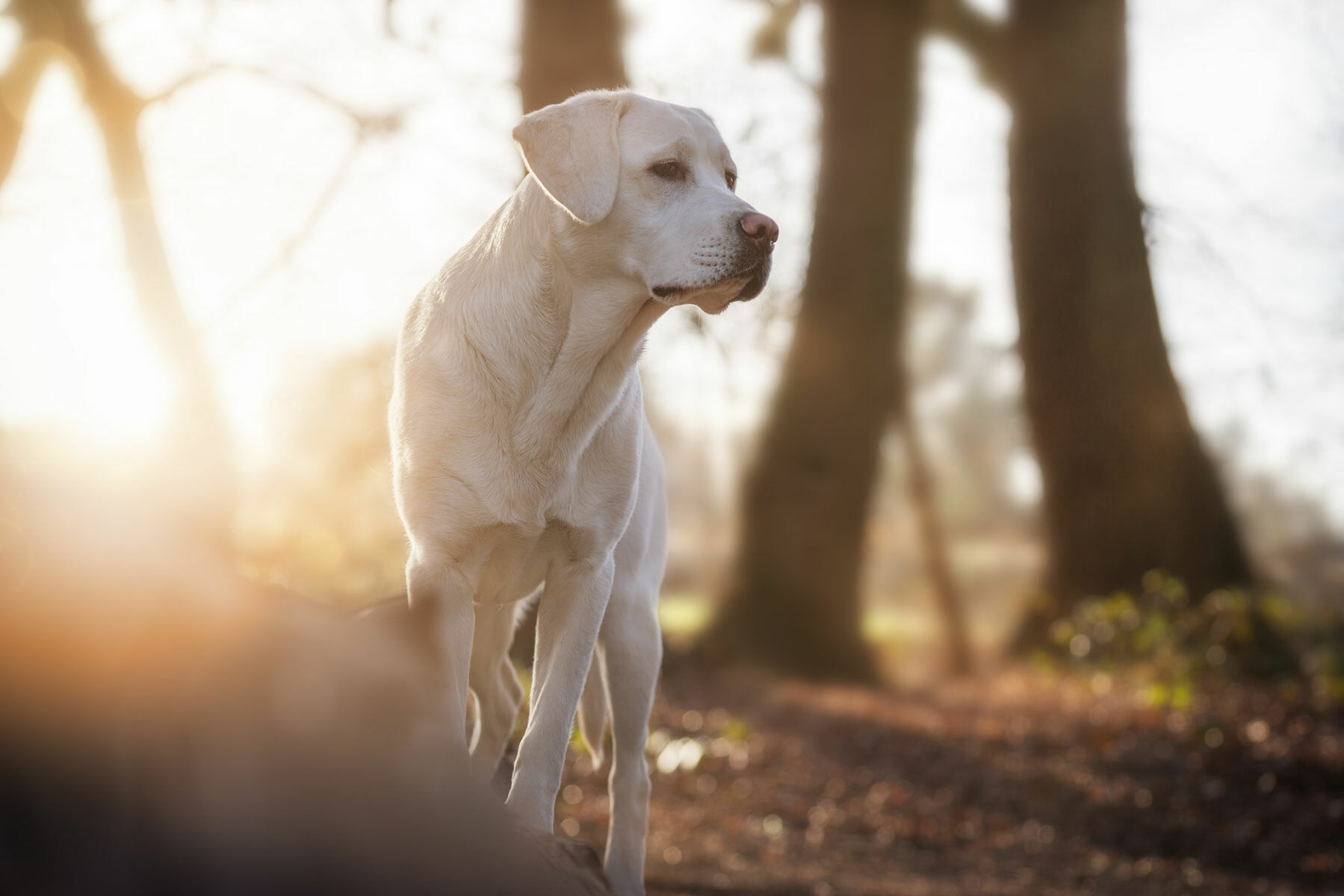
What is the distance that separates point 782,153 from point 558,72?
517 centimetres

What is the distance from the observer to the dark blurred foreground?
5.06 feet

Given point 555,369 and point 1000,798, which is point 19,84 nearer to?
point 555,369

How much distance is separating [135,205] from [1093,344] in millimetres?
8849

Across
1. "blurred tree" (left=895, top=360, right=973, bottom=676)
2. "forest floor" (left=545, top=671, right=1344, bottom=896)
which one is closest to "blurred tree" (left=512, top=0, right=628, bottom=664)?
"forest floor" (left=545, top=671, right=1344, bottom=896)

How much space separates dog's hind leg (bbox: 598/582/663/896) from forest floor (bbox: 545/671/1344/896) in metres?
0.85

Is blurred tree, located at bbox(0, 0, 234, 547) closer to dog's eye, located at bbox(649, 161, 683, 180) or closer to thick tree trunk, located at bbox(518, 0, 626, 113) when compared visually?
thick tree trunk, located at bbox(518, 0, 626, 113)

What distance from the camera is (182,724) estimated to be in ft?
Answer: 5.25

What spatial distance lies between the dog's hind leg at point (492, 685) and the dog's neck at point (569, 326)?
771mm

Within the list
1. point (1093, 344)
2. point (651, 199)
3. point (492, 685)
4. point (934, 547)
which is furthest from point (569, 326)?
point (934, 547)

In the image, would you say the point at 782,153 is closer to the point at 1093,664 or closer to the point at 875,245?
the point at 875,245

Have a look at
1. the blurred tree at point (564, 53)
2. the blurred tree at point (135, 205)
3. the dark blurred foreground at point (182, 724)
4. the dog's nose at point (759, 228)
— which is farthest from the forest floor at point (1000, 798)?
the blurred tree at point (135, 205)

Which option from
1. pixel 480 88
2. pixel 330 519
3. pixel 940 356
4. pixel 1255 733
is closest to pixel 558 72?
pixel 480 88

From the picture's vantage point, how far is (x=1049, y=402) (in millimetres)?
11359

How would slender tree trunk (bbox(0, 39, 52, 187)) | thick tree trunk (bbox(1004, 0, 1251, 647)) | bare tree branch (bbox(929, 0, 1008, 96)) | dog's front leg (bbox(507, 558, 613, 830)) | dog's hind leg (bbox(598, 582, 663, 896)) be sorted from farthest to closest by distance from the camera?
bare tree branch (bbox(929, 0, 1008, 96)), thick tree trunk (bbox(1004, 0, 1251, 647)), slender tree trunk (bbox(0, 39, 52, 187)), dog's hind leg (bbox(598, 582, 663, 896)), dog's front leg (bbox(507, 558, 613, 830))
